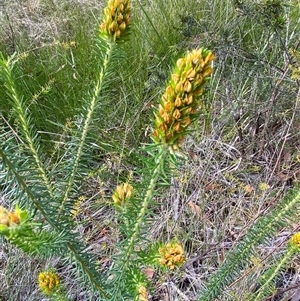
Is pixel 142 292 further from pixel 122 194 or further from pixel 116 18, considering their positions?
pixel 116 18

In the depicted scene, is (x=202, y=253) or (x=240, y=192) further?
(x=240, y=192)

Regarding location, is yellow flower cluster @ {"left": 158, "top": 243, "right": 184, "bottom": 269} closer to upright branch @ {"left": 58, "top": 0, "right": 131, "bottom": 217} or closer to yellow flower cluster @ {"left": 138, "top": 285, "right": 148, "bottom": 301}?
yellow flower cluster @ {"left": 138, "top": 285, "right": 148, "bottom": 301}

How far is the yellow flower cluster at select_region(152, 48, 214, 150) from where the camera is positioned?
597 mm

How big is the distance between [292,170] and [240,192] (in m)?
0.23

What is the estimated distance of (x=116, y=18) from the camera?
81 cm

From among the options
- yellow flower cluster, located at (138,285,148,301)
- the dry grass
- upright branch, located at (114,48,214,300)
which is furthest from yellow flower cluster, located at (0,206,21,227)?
the dry grass

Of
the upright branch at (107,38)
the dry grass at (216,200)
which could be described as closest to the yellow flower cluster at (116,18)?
the upright branch at (107,38)

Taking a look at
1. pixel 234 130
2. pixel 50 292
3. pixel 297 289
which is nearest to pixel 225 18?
pixel 234 130

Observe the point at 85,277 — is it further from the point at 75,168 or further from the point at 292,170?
the point at 292,170

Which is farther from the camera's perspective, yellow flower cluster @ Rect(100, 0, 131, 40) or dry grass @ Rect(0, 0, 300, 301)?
dry grass @ Rect(0, 0, 300, 301)

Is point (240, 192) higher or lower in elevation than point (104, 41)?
lower

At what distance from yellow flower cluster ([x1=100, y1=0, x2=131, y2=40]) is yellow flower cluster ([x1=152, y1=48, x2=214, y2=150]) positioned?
247 millimetres

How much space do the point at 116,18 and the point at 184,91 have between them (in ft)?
0.95

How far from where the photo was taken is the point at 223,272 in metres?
1.07
